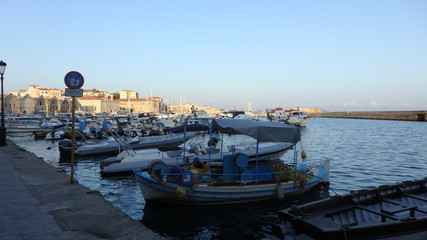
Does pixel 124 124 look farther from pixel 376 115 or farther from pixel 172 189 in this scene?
pixel 376 115

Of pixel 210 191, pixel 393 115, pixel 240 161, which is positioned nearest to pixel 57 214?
pixel 210 191

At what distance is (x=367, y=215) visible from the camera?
8.02m

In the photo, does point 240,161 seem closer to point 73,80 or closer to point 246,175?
point 246,175

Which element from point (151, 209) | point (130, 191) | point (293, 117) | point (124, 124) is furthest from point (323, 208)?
point (293, 117)

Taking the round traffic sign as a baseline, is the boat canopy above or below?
below

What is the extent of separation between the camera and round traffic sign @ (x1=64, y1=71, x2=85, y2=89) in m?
9.77

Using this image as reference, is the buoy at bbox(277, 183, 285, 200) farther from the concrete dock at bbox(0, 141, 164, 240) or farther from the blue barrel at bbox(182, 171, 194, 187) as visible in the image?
the concrete dock at bbox(0, 141, 164, 240)

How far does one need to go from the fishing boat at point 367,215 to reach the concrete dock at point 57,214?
3.08 meters

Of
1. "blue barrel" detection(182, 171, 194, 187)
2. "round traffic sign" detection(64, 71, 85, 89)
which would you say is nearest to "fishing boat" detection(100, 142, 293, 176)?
"blue barrel" detection(182, 171, 194, 187)

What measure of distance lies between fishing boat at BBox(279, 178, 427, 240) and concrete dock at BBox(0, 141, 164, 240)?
3.08 meters

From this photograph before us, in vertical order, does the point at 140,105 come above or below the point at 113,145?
above

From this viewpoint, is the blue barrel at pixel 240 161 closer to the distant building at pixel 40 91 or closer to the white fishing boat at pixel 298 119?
the white fishing boat at pixel 298 119

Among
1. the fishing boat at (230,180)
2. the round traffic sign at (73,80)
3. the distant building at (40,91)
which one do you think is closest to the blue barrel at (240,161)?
the fishing boat at (230,180)

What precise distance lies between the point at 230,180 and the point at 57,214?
6706 mm
